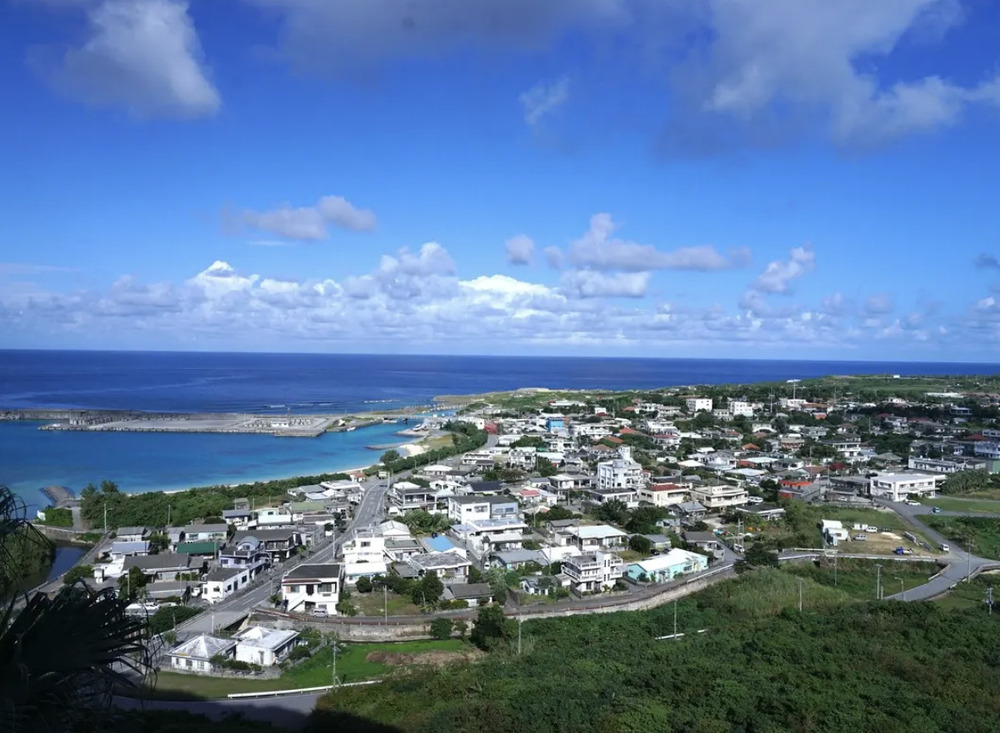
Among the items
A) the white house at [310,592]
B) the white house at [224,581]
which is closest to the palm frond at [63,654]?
the white house at [310,592]

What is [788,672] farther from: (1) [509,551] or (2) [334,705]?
(1) [509,551]

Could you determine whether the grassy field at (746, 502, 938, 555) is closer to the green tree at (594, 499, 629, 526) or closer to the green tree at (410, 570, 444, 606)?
the green tree at (594, 499, 629, 526)

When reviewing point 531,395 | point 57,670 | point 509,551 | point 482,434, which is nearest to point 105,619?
point 57,670

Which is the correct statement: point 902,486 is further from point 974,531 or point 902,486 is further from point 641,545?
point 641,545

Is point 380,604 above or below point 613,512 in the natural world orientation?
below

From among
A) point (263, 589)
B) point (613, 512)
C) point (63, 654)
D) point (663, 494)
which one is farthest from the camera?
point (663, 494)

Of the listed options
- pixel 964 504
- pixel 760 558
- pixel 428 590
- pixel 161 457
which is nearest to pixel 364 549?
pixel 428 590

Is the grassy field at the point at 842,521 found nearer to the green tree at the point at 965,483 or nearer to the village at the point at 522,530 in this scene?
the village at the point at 522,530
